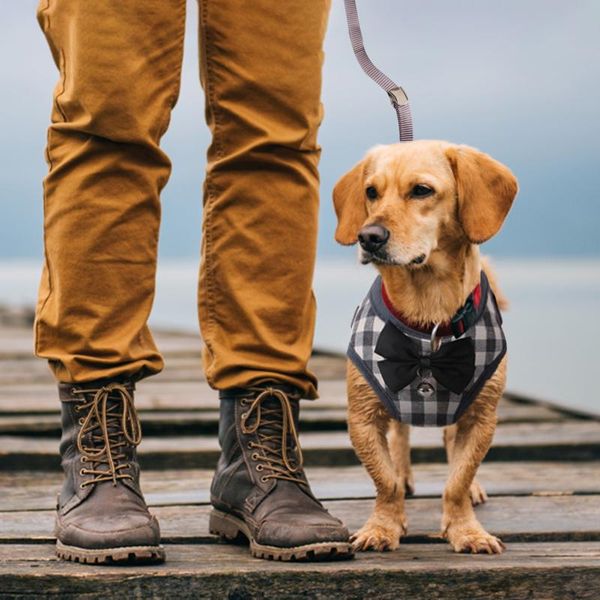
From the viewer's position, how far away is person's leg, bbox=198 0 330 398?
7.30ft

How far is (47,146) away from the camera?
221 centimetres

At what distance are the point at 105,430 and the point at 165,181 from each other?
504mm

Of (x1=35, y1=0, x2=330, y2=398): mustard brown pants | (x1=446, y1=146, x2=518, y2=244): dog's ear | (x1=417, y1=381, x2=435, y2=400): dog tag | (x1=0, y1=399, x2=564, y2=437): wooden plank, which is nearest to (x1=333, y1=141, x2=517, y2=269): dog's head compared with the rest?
(x1=446, y1=146, x2=518, y2=244): dog's ear

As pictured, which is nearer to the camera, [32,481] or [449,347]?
[449,347]

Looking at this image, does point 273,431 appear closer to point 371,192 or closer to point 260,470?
point 260,470

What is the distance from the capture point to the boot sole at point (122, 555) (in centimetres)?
200

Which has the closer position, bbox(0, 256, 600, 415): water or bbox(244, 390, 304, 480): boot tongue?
bbox(244, 390, 304, 480): boot tongue

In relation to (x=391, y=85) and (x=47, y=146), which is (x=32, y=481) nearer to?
(x=47, y=146)

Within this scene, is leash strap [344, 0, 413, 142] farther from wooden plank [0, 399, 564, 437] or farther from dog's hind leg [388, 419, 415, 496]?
wooden plank [0, 399, 564, 437]

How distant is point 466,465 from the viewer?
2381 millimetres

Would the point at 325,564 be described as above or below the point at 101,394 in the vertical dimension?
below

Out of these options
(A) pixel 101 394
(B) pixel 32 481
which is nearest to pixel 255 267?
(A) pixel 101 394

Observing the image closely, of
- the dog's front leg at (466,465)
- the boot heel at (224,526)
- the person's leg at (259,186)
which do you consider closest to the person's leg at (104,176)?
the person's leg at (259,186)

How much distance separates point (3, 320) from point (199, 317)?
24.4ft
